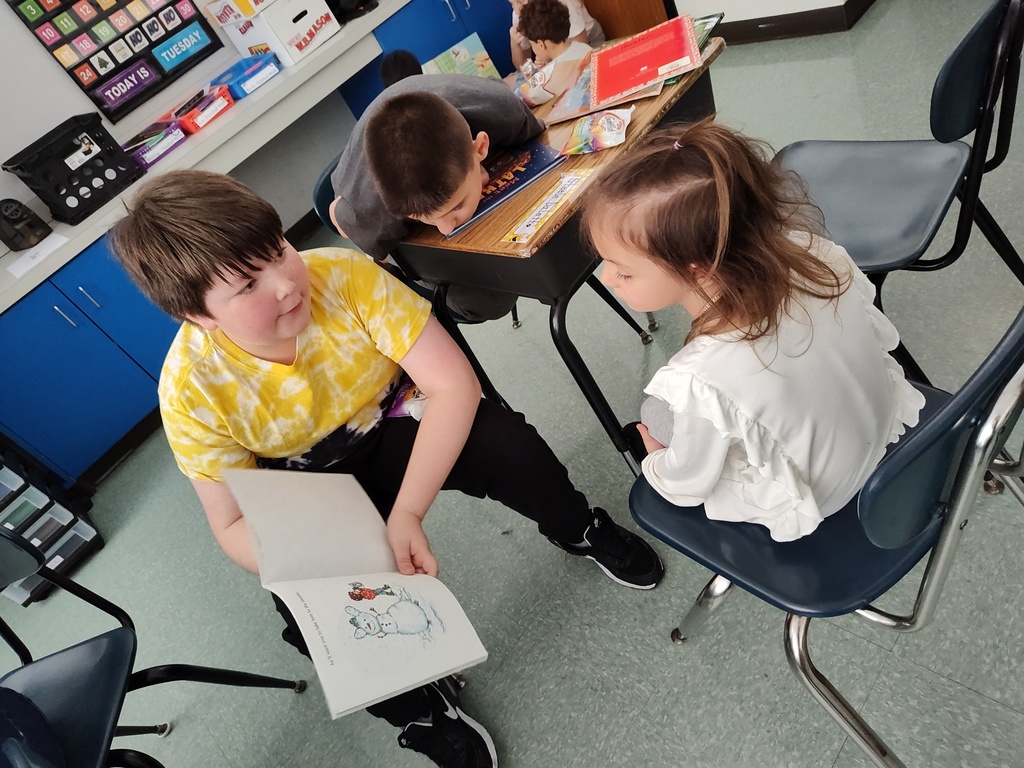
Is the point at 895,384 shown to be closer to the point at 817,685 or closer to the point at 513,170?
the point at 817,685

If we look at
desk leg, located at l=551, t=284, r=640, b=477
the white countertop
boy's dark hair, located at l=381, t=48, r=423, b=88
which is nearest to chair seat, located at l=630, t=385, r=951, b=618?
desk leg, located at l=551, t=284, r=640, b=477

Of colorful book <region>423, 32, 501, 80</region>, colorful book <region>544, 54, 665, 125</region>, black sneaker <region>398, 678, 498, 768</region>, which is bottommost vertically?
black sneaker <region>398, 678, 498, 768</region>

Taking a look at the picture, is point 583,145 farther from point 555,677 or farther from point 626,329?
point 555,677

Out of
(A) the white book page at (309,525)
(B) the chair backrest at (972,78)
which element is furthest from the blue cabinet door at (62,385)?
(B) the chair backrest at (972,78)

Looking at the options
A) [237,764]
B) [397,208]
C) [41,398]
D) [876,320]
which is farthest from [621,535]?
[41,398]

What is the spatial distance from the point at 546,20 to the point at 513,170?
5.16 ft

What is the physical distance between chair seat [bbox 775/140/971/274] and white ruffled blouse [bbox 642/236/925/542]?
0.33 m

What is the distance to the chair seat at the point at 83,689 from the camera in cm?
97

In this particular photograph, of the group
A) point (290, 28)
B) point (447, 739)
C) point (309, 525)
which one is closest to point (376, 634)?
point (309, 525)

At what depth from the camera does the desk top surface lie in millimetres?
982

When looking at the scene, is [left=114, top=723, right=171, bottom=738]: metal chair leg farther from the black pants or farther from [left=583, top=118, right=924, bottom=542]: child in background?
[left=583, top=118, right=924, bottom=542]: child in background

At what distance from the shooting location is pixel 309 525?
2.94 feet

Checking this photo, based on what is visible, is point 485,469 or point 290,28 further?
point 290,28

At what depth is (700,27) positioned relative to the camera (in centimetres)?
124
